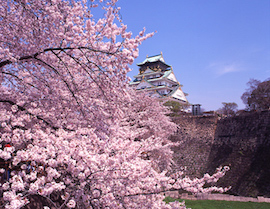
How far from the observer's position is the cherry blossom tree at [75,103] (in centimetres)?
407

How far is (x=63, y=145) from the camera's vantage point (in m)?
3.87

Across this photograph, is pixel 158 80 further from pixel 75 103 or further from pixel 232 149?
pixel 75 103

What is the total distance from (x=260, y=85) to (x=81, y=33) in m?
24.4

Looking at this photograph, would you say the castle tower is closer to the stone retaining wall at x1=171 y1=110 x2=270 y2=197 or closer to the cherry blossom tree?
the stone retaining wall at x1=171 y1=110 x2=270 y2=197

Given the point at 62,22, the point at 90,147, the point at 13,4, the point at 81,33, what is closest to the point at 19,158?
the point at 90,147

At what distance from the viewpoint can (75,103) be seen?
577 centimetres

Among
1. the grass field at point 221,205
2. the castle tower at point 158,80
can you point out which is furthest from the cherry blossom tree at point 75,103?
the castle tower at point 158,80

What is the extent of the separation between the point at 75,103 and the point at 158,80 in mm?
41221

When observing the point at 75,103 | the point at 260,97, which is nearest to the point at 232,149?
the point at 260,97

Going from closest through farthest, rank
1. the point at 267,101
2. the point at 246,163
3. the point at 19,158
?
the point at 19,158, the point at 246,163, the point at 267,101

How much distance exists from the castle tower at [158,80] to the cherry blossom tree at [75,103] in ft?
108

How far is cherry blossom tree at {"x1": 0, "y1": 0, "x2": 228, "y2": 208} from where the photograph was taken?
407cm

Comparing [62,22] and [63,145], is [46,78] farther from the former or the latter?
[63,145]

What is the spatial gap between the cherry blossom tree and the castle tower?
33.0 meters
